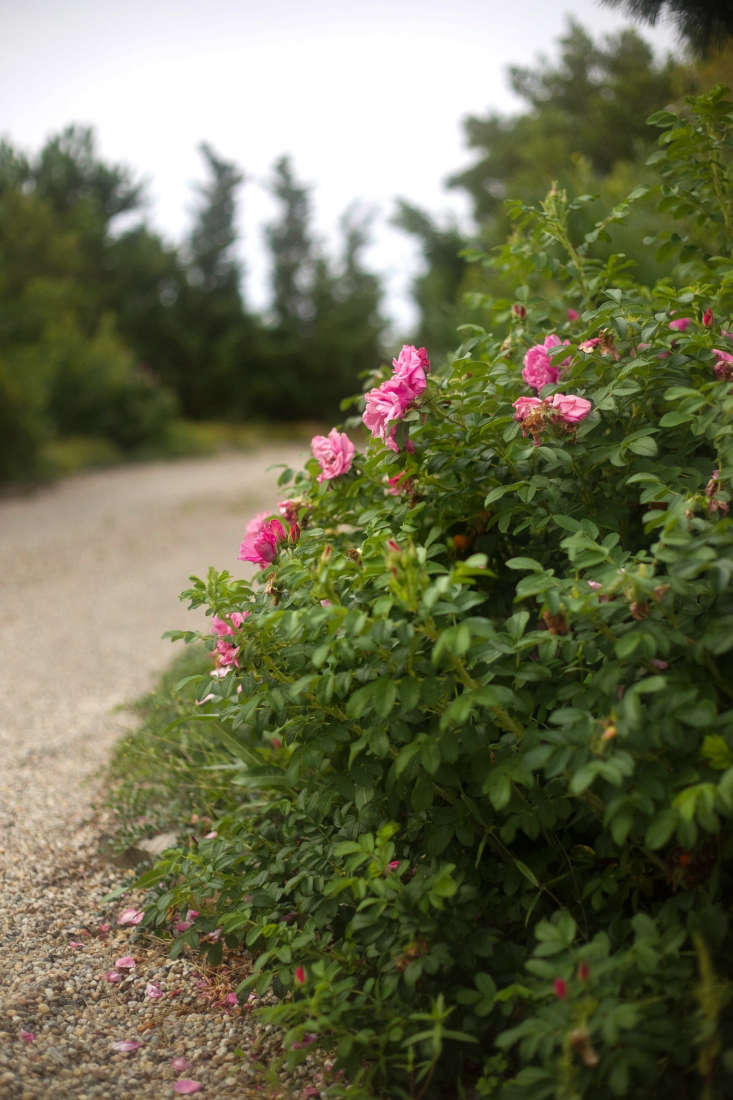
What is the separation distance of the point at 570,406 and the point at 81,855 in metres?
1.74

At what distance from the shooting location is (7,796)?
2.69 meters

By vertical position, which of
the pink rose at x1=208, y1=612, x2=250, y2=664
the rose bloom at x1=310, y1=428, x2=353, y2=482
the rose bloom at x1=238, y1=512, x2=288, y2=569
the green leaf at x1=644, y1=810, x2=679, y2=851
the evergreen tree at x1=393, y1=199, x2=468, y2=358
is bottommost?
the green leaf at x1=644, y1=810, x2=679, y2=851

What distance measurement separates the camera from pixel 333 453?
6.30 feet

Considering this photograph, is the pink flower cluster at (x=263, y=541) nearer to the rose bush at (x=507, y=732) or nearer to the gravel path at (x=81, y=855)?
the rose bush at (x=507, y=732)

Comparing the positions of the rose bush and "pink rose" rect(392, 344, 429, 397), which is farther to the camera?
"pink rose" rect(392, 344, 429, 397)

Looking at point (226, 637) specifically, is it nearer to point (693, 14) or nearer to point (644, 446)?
point (644, 446)

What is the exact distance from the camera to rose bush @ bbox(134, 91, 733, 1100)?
1.29 meters

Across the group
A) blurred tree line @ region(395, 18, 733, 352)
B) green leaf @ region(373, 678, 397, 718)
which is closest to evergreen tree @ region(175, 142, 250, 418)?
blurred tree line @ region(395, 18, 733, 352)

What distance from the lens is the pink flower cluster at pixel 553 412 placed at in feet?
5.34

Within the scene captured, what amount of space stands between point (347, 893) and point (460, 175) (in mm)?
11450

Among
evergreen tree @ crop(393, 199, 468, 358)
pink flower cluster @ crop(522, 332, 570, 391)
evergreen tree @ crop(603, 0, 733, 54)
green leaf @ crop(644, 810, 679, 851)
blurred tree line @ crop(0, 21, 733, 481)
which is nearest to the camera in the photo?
green leaf @ crop(644, 810, 679, 851)

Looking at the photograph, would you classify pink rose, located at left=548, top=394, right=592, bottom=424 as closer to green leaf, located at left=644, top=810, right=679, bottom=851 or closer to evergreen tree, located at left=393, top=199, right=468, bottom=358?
green leaf, located at left=644, top=810, right=679, bottom=851

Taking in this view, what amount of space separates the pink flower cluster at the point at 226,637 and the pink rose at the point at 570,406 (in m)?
0.70

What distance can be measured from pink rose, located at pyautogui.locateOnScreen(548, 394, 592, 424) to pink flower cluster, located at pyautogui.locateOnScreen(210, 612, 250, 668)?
705mm
